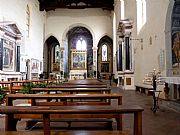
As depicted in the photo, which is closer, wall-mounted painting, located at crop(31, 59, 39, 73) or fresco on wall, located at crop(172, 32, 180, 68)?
fresco on wall, located at crop(172, 32, 180, 68)

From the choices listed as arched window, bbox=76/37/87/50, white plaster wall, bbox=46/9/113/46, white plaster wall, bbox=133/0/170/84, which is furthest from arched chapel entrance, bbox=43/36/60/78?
white plaster wall, bbox=133/0/170/84

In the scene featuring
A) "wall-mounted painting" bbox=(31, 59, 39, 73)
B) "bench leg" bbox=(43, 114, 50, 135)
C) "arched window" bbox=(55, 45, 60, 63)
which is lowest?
"bench leg" bbox=(43, 114, 50, 135)

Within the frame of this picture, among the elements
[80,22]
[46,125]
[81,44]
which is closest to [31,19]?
[80,22]

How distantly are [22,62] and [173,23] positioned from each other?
11.9 metres

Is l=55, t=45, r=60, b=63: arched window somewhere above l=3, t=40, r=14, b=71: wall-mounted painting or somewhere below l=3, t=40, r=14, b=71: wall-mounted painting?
above

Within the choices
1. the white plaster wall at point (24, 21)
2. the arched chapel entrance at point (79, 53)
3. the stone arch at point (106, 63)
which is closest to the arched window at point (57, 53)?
the arched chapel entrance at point (79, 53)

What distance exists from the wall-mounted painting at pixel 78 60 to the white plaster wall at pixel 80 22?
399 cm

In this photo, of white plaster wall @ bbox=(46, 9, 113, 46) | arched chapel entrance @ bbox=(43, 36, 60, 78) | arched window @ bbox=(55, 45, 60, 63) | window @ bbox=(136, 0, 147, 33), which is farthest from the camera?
arched window @ bbox=(55, 45, 60, 63)

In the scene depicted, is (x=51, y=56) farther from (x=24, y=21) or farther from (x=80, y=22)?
(x=24, y=21)

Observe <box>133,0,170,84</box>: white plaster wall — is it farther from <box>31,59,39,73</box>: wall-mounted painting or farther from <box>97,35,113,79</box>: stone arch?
<box>97,35,113,79</box>: stone arch

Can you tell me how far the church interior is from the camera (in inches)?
290

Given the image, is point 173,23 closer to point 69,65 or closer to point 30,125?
point 30,125

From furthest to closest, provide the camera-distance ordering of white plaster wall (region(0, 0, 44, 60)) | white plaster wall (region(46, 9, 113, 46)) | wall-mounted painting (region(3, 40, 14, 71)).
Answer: white plaster wall (region(46, 9, 113, 46)) < white plaster wall (region(0, 0, 44, 60)) < wall-mounted painting (region(3, 40, 14, 71))

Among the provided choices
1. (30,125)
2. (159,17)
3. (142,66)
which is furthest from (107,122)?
(142,66)
